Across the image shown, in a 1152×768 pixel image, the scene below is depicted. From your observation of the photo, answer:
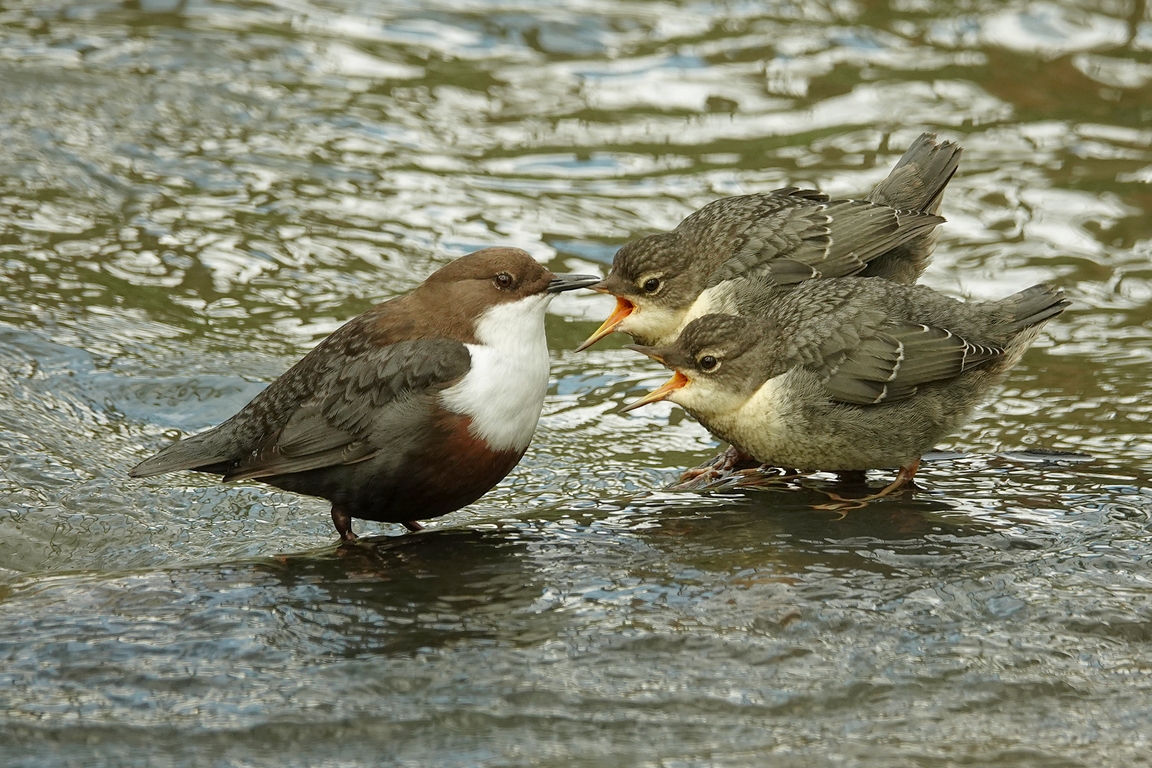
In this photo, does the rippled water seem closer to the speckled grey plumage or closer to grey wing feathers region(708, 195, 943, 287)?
the speckled grey plumage

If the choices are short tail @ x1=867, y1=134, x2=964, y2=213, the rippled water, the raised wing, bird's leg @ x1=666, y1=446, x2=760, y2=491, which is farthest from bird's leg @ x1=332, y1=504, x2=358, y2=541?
short tail @ x1=867, y1=134, x2=964, y2=213

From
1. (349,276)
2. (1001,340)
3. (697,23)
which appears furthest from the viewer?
(697,23)

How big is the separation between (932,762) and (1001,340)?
2.16 metres

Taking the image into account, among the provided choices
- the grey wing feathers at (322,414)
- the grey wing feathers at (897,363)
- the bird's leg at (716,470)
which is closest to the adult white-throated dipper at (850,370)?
the grey wing feathers at (897,363)

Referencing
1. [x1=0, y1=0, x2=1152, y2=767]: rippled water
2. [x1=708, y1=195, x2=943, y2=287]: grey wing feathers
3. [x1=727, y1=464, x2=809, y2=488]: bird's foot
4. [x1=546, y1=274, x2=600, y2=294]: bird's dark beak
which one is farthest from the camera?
[x1=708, y1=195, x2=943, y2=287]: grey wing feathers

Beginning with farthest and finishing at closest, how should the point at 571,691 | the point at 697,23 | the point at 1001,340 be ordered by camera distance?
the point at 697,23
the point at 1001,340
the point at 571,691

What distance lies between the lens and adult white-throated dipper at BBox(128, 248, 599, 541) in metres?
4.31

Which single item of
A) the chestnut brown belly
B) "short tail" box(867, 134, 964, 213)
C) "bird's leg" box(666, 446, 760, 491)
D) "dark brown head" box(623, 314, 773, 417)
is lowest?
"bird's leg" box(666, 446, 760, 491)

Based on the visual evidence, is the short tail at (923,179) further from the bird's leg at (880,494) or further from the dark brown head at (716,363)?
the bird's leg at (880,494)

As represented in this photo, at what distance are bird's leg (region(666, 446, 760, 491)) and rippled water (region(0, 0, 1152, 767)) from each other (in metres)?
0.24

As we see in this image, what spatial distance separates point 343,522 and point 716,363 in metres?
1.42

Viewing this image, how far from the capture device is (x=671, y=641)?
3.58 meters

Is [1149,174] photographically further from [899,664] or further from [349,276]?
[899,664]

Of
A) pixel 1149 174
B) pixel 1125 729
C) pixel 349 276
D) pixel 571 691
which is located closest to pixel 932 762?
pixel 1125 729
